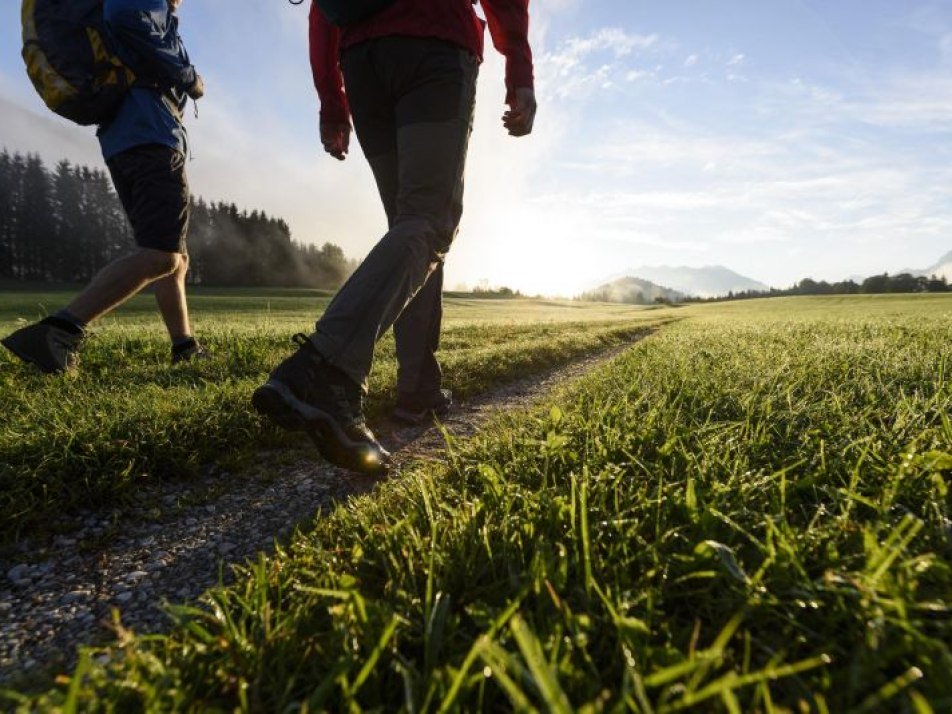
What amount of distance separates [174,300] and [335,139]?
2.18 m

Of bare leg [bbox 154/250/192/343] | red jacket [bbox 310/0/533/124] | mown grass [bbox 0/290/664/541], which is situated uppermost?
red jacket [bbox 310/0/533/124]

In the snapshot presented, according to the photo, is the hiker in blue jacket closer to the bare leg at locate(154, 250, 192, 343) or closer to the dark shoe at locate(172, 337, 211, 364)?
the bare leg at locate(154, 250, 192, 343)

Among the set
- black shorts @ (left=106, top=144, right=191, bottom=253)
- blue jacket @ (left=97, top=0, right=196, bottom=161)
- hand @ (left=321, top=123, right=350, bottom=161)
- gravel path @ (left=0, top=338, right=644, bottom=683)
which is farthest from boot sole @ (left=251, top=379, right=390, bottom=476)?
blue jacket @ (left=97, top=0, right=196, bottom=161)

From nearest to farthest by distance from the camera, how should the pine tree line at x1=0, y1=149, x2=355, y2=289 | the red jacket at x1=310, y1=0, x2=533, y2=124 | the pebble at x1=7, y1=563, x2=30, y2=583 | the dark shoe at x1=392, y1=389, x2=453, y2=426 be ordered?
the pebble at x1=7, y1=563, x2=30, y2=583
the red jacket at x1=310, y1=0, x2=533, y2=124
the dark shoe at x1=392, y1=389, x2=453, y2=426
the pine tree line at x1=0, y1=149, x2=355, y2=289

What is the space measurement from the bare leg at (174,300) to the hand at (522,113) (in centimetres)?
324

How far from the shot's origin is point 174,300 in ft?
14.8

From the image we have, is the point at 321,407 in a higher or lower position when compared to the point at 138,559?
higher

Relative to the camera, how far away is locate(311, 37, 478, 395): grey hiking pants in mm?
2344

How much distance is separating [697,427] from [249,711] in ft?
6.28

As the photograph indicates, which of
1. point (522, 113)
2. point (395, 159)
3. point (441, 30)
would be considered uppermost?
point (441, 30)

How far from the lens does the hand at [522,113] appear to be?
2889mm

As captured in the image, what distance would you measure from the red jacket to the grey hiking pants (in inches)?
2.3

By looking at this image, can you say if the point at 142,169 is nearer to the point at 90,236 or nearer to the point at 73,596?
the point at 73,596

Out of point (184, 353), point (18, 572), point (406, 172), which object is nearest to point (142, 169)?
point (184, 353)
